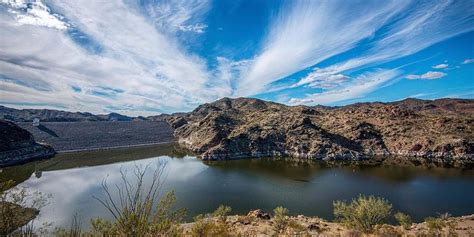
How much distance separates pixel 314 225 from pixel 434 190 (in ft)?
90.3

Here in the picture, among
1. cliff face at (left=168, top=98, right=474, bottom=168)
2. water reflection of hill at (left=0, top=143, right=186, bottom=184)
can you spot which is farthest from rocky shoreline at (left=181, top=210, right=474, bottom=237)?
cliff face at (left=168, top=98, right=474, bottom=168)

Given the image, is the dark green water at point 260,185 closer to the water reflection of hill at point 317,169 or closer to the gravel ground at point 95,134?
the water reflection of hill at point 317,169

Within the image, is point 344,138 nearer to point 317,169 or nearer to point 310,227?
point 317,169

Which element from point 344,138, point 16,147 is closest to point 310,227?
point 344,138

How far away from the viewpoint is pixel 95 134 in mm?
94812

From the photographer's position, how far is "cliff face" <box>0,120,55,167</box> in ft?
185

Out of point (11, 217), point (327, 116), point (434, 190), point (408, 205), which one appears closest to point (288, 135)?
point (327, 116)

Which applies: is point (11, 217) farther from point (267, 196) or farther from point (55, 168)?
point (55, 168)

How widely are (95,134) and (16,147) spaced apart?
3454cm

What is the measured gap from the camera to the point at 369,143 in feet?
258

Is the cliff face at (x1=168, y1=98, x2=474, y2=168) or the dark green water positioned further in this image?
the cliff face at (x1=168, y1=98, x2=474, y2=168)

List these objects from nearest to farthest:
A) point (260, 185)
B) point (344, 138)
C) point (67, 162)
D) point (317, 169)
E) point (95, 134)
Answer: point (260, 185) < point (317, 169) < point (67, 162) < point (344, 138) < point (95, 134)

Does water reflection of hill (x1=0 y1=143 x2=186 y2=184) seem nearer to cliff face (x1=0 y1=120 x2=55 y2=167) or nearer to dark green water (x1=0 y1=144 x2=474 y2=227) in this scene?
dark green water (x1=0 y1=144 x2=474 y2=227)

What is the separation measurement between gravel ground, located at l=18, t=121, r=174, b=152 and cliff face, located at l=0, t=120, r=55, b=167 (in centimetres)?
1154
